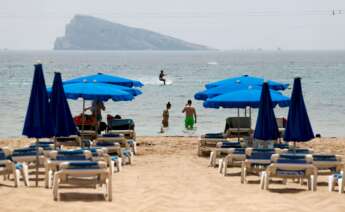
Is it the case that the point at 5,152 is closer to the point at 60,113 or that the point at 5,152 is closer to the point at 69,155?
the point at 69,155

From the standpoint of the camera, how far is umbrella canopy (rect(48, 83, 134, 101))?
18484 mm

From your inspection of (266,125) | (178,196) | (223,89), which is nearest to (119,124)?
(223,89)

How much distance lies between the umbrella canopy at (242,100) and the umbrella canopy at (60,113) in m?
4.02

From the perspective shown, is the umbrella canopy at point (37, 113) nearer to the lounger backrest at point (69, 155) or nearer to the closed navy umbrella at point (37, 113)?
the closed navy umbrella at point (37, 113)

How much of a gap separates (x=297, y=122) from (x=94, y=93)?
17.5 ft

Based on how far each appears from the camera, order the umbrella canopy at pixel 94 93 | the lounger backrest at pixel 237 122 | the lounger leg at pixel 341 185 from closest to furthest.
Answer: the lounger leg at pixel 341 185
the umbrella canopy at pixel 94 93
the lounger backrest at pixel 237 122

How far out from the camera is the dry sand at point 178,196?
11.2 m

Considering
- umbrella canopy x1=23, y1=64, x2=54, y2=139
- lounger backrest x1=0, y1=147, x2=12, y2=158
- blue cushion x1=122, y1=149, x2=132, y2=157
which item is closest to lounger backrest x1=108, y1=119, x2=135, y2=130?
blue cushion x1=122, y1=149, x2=132, y2=157

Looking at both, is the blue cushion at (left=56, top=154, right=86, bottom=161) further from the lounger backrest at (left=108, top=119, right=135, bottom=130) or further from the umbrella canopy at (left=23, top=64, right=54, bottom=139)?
the lounger backrest at (left=108, top=119, right=135, bottom=130)

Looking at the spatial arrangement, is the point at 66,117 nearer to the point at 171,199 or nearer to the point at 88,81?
the point at 171,199

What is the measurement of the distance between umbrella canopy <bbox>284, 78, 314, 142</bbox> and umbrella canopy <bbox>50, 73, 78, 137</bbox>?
3.81 metres

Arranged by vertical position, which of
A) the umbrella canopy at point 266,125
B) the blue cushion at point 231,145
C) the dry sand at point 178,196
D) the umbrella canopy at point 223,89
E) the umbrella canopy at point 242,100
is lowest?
the dry sand at point 178,196

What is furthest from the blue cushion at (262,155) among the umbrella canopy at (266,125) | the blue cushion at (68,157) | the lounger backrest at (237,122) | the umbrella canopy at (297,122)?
the lounger backrest at (237,122)

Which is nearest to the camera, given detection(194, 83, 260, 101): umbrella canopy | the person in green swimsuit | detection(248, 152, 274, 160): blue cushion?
detection(248, 152, 274, 160): blue cushion
